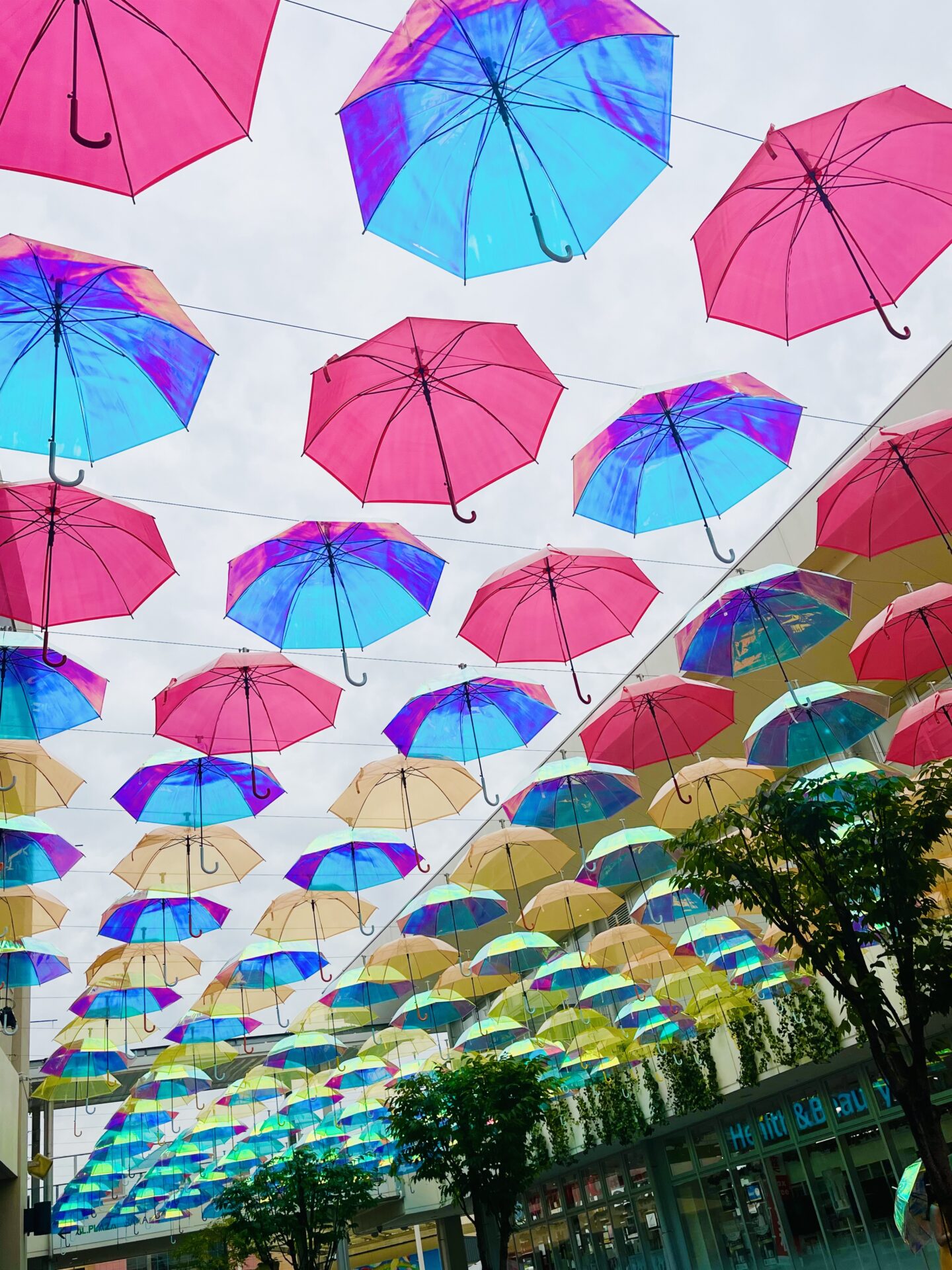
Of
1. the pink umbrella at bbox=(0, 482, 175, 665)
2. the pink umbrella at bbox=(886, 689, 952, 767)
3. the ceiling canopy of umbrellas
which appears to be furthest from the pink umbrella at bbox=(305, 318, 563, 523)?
the pink umbrella at bbox=(886, 689, 952, 767)

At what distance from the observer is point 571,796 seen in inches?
497

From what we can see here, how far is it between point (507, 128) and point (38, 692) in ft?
20.6

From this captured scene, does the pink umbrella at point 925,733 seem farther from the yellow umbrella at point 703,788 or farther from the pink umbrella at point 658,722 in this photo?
the yellow umbrella at point 703,788

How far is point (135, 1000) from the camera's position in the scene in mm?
16547

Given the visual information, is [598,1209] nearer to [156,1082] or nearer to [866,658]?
[156,1082]

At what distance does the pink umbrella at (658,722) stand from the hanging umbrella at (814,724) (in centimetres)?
47

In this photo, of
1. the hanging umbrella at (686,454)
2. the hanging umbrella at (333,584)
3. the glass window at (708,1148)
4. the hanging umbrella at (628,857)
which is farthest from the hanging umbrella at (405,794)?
the glass window at (708,1148)

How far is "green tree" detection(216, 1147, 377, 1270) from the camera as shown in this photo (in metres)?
17.4

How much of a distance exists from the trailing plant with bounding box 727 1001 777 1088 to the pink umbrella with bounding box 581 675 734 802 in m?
6.55

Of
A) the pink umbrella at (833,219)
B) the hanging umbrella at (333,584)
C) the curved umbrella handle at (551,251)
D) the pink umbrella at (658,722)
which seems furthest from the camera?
the pink umbrella at (658,722)

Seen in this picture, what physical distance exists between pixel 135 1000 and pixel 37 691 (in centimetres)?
951

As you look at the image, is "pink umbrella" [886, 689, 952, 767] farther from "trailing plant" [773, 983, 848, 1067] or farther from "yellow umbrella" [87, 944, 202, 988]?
"yellow umbrella" [87, 944, 202, 988]

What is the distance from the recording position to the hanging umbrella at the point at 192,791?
10844 mm

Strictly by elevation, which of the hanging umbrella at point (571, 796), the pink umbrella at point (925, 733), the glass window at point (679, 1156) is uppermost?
the hanging umbrella at point (571, 796)
